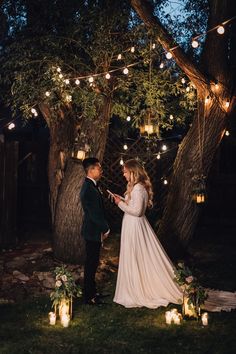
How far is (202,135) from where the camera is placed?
796 cm

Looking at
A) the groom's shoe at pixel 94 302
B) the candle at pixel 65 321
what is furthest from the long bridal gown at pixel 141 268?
the candle at pixel 65 321

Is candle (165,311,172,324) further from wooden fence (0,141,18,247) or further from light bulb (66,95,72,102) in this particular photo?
wooden fence (0,141,18,247)

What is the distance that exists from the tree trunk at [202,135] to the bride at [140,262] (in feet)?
6.42

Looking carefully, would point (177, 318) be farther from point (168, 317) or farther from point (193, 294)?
point (193, 294)

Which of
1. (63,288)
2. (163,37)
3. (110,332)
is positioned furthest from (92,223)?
(163,37)

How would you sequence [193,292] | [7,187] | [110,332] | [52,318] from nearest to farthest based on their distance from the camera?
[110,332]
[52,318]
[193,292]
[7,187]

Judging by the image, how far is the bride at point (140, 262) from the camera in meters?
6.12

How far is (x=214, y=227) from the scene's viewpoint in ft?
38.5

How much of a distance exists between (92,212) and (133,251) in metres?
0.71

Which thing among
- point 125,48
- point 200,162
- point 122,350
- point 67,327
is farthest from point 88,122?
point 122,350

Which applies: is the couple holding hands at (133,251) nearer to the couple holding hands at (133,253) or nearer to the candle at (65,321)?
the couple holding hands at (133,253)

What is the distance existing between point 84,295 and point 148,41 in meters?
3.99

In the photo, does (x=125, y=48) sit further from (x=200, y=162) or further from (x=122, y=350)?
(x=122, y=350)

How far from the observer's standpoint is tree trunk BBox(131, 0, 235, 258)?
7781mm
